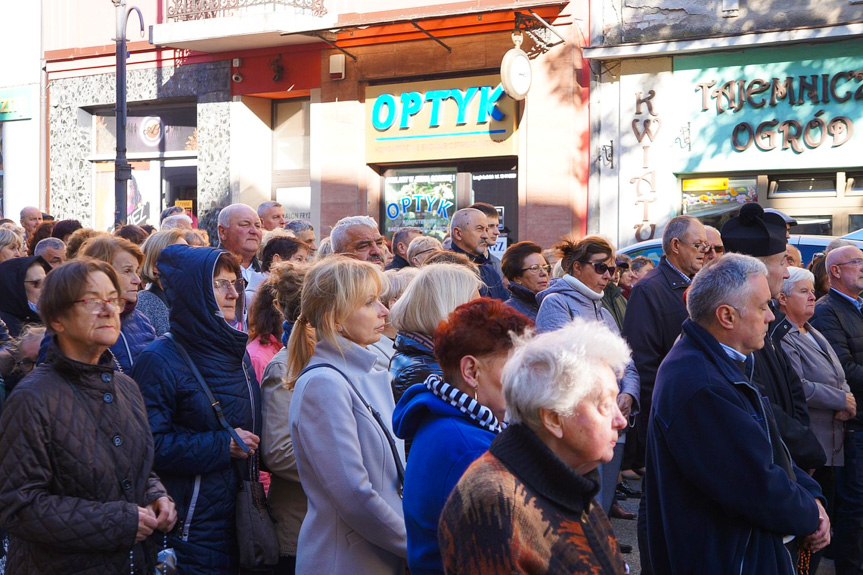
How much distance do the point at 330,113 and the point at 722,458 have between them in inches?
579

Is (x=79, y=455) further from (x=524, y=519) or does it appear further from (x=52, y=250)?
(x=52, y=250)

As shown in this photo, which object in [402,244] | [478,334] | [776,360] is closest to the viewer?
[478,334]

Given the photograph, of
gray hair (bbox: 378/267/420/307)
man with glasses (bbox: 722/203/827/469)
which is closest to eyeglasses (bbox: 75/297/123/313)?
gray hair (bbox: 378/267/420/307)

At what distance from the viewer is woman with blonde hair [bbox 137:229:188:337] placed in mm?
5738

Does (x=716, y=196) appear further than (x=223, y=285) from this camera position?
Yes

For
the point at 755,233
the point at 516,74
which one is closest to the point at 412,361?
the point at 755,233

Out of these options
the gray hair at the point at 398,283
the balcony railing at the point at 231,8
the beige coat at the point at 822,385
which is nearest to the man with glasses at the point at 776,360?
the beige coat at the point at 822,385

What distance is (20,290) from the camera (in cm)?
620

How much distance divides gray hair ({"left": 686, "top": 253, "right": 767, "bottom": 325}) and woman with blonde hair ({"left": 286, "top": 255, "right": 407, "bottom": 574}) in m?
1.30

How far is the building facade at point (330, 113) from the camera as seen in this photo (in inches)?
614

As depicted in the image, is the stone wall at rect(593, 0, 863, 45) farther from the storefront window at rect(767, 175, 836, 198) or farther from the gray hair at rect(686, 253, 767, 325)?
the gray hair at rect(686, 253, 767, 325)

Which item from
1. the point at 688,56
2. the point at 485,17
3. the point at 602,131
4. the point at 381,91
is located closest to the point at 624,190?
the point at 602,131

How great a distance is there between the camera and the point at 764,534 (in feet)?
12.0

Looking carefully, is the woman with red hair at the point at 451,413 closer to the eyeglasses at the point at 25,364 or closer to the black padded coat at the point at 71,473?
the black padded coat at the point at 71,473
